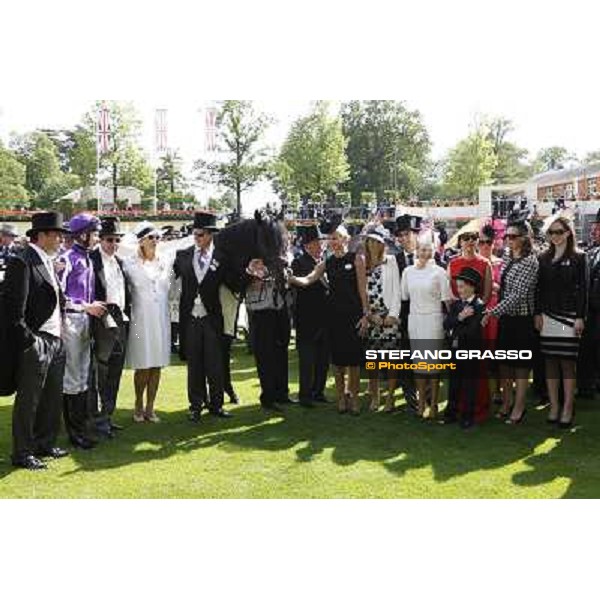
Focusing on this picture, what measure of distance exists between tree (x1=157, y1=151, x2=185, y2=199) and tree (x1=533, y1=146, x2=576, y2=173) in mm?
3646

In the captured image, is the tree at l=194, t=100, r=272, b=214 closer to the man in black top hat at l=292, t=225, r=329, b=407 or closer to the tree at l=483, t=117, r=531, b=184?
the man in black top hat at l=292, t=225, r=329, b=407

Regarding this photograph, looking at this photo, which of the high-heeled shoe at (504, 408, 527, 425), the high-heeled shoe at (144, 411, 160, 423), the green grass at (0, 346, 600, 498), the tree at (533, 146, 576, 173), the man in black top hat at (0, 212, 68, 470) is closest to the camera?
the green grass at (0, 346, 600, 498)

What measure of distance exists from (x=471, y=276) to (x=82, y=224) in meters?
3.58

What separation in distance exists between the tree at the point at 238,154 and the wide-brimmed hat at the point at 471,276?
229cm

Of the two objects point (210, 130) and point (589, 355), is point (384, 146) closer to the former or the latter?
point (210, 130)

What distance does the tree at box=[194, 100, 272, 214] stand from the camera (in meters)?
6.32

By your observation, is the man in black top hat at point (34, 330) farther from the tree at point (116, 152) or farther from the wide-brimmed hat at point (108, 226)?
the tree at point (116, 152)

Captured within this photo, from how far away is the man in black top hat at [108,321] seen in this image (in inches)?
240

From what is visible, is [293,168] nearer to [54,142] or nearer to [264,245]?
[264,245]

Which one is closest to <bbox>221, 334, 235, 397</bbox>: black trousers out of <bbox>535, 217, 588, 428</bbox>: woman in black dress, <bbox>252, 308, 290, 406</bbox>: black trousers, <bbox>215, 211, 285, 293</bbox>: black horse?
<bbox>252, 308, 290, 406</bbox>: black trousers

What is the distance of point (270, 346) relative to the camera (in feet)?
22.9

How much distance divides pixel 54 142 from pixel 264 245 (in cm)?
222

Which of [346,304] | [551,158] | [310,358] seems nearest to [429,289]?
[346,304]

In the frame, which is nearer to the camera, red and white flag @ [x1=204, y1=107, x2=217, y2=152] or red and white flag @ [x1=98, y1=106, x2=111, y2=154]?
red and white flag @ [x1=98, y1=106, x2=111, y2=154]
